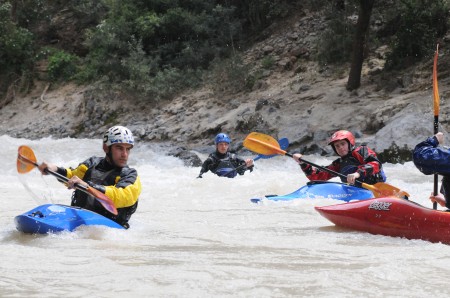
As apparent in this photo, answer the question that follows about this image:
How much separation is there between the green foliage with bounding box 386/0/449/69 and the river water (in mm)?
6710

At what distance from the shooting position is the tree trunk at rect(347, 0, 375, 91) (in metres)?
13.2

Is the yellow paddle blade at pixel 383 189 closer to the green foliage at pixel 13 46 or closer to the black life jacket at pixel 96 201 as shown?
the black life jacket at pixel 96 201

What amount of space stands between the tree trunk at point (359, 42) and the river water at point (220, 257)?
636cm

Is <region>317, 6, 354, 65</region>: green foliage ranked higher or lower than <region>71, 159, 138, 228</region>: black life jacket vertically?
higher

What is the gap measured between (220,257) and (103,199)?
1008mm

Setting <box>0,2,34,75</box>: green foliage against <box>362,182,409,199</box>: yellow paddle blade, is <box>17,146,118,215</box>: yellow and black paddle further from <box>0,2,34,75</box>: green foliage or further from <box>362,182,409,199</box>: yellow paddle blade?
<box>0,2,34,75</box>: green foliage

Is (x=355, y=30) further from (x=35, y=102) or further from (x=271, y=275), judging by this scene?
(x=271, y=275)

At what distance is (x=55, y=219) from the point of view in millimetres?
4609

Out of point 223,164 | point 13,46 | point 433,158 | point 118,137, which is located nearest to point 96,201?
point 118,137

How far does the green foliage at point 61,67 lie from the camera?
68.6ft

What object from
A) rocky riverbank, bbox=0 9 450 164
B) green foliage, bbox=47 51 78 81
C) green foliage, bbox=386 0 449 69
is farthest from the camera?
green foliage, bbox=47 51 78 81

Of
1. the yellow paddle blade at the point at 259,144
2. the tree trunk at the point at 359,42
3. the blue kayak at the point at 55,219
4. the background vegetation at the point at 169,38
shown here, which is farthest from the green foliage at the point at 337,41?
the blue kayak at the point at 55,219

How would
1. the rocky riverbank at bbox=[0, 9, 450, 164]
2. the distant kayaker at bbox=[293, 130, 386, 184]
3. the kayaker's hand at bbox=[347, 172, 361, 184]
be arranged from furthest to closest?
1. the rocky riverbank at bbox=[0, 9, 450, 164]
2. the distant kayaker at bbox=[293, 130, 386, 184]
3. the kayaker's hand at bbox=[347, 172, 361, 184]

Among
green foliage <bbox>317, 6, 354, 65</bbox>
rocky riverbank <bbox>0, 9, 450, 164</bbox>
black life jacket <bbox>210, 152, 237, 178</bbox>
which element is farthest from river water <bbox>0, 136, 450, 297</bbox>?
green foliage <bbox>317, 6, 354, 65</bbox>
